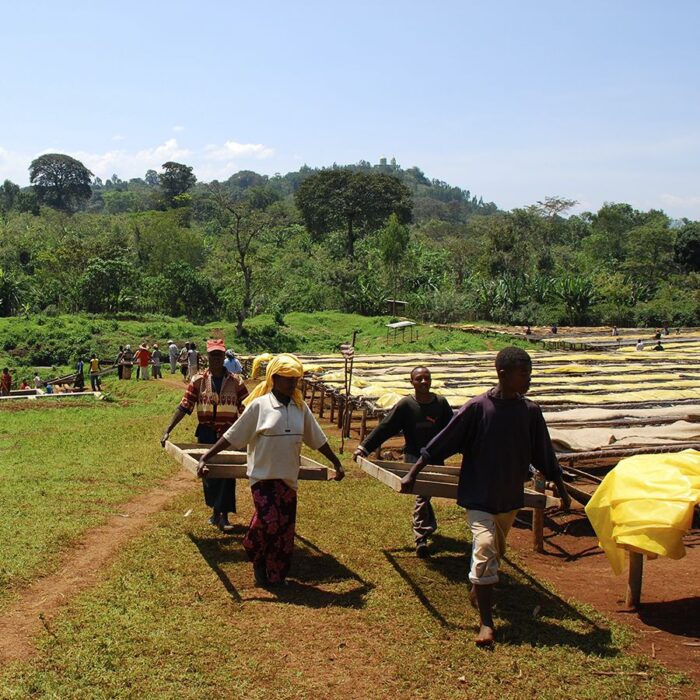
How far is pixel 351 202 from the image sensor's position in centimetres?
5644

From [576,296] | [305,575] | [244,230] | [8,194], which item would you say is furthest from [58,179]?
[305,575]

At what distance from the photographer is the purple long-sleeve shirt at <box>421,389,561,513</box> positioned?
4578 mm

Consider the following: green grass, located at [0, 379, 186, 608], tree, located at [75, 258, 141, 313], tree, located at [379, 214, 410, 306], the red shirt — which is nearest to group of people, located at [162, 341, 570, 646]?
green grass, located at [0, 379, 186, 608]

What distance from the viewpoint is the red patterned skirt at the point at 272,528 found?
17.1ft

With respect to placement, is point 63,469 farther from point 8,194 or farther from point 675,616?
point 8,194

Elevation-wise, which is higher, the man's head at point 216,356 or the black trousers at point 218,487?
the man's head at point 216,356

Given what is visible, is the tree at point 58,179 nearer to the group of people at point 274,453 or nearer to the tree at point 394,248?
the tree at point 394,248

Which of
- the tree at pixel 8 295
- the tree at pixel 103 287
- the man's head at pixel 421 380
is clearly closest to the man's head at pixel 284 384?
the man's head at pixel 421 380

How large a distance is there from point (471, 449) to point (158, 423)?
9962 mm

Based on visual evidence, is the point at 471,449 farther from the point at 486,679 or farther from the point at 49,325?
the point at 49,325

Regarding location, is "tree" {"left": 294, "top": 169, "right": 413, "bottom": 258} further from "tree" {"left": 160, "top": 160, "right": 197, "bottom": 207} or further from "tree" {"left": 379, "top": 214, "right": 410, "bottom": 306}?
"tree" {"left": 160, "top": 160, "right": 197, "bottom": 207}

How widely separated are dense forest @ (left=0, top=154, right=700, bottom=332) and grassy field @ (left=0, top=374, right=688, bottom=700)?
27.0 metres

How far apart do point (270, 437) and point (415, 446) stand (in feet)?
4.48

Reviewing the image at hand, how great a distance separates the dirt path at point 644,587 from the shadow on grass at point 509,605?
20 centimetres
